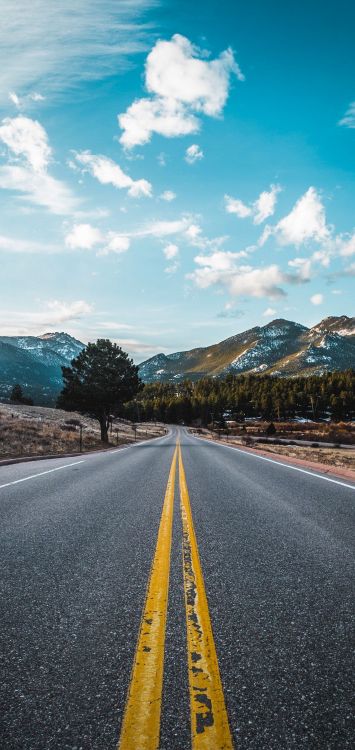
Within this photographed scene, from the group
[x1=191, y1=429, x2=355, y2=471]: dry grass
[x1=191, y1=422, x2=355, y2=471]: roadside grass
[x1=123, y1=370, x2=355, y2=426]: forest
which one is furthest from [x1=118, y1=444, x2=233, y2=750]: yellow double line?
[x1=123, y1=370, x2=355, y2=426]: forest

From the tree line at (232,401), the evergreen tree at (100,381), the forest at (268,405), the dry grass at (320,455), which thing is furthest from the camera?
the forest at (268,405)

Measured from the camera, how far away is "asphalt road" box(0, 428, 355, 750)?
5.68ft

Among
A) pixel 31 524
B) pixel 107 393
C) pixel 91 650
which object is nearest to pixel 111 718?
pixel 91 650

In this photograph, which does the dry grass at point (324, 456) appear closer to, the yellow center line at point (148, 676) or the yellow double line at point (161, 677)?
the yellow double line at point (161, 677)

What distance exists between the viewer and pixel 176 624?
261 cm

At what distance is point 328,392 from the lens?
134 m

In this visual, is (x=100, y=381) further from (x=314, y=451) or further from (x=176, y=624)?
(x=176, y=624)

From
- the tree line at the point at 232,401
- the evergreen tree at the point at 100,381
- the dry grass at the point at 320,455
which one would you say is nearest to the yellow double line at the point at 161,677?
the dry grass at the point at 320,455

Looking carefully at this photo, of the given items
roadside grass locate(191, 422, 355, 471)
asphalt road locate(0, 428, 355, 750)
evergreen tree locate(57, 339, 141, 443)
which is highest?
evergreen tree locate(57, 339, 141, 443)

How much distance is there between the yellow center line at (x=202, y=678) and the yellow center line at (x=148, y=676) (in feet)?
0.55

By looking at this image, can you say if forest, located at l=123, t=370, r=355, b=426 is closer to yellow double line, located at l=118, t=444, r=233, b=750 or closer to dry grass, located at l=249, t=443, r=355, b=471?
dry grass, located at l=249, t=443, r=355, b=471

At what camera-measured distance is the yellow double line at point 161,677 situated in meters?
1.62

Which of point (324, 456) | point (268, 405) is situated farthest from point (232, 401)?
point (324, 456)

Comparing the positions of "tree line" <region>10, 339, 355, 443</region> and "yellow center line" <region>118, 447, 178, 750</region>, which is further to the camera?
"tree line" <region>10, 339, 355, 443</region>
